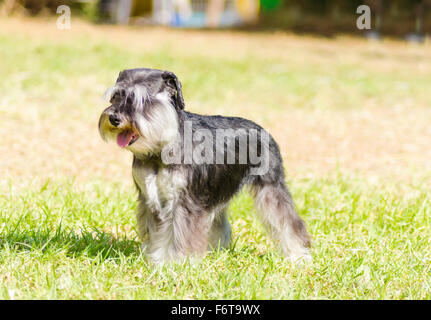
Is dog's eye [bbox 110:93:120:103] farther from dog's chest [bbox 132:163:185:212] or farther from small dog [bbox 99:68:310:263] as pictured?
dog's chest [bbox 132:163:185:212]

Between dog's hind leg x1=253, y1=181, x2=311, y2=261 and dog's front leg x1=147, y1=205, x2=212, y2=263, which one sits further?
dog's hind leg x1=253, y1=181, x2=311, y2=261

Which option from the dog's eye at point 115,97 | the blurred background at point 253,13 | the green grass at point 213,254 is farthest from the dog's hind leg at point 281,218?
the blurred background at point 253,13

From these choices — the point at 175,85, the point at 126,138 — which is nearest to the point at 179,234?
the point at 126,138

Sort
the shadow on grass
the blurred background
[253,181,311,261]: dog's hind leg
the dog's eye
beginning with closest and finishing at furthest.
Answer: the dog's eye → the shadow on grass → [253,181,311,261]: dog's hind leg → the blurred background

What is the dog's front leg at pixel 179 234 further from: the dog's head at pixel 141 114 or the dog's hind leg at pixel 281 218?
the dog's hind leg at pixel 281 218

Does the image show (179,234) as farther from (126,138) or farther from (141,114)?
(141,114)

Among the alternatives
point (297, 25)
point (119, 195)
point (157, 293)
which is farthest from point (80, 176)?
point (297, 25)

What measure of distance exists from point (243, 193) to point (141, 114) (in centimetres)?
183

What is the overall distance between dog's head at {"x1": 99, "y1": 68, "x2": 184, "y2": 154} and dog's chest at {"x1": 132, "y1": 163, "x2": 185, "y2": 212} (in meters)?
0.17

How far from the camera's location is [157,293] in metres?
3.82

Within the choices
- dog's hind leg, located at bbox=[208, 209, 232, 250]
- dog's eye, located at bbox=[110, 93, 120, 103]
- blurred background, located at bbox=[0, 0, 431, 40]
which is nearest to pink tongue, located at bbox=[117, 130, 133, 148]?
dog's eye, located at bbox=[110, 93, 120, 103]

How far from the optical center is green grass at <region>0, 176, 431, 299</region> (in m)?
3.89

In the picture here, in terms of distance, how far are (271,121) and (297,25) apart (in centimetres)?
1407
